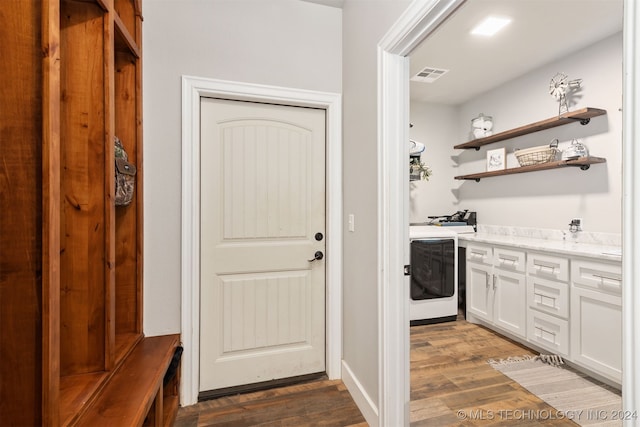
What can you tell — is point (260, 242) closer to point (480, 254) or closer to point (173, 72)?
point (173, 72)

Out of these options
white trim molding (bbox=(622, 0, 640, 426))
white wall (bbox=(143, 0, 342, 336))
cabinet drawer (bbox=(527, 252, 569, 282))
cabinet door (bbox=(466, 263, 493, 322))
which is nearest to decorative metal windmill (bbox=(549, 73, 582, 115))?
cabinet drawer (bbox=(527, 252, 569, 282))

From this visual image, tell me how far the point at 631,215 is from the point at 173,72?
216 cm

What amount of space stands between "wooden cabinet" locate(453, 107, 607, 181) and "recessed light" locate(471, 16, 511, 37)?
976mm

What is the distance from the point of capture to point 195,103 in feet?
6.09

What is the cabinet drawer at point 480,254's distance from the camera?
9.61 ft

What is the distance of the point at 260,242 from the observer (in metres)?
2.06

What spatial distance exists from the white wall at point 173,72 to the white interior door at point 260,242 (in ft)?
0.59

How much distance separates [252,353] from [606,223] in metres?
3.03

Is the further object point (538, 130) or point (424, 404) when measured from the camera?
point (538, 130)

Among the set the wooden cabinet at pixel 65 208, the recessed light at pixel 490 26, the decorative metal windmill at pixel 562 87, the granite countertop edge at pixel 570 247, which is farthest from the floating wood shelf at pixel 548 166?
the wooden cabinet at pixel 65 208

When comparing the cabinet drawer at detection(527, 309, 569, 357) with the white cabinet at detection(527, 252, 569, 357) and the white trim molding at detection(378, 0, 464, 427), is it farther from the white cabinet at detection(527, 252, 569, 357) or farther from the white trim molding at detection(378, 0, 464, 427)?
the white trim molding at detection(378, 0, 464, 427)

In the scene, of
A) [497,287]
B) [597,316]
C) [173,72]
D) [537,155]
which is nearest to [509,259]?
[497,287]

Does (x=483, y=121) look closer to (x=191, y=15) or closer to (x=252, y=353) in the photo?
(x=191, y=15)

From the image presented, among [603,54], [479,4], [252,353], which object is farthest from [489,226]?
[252,353]
